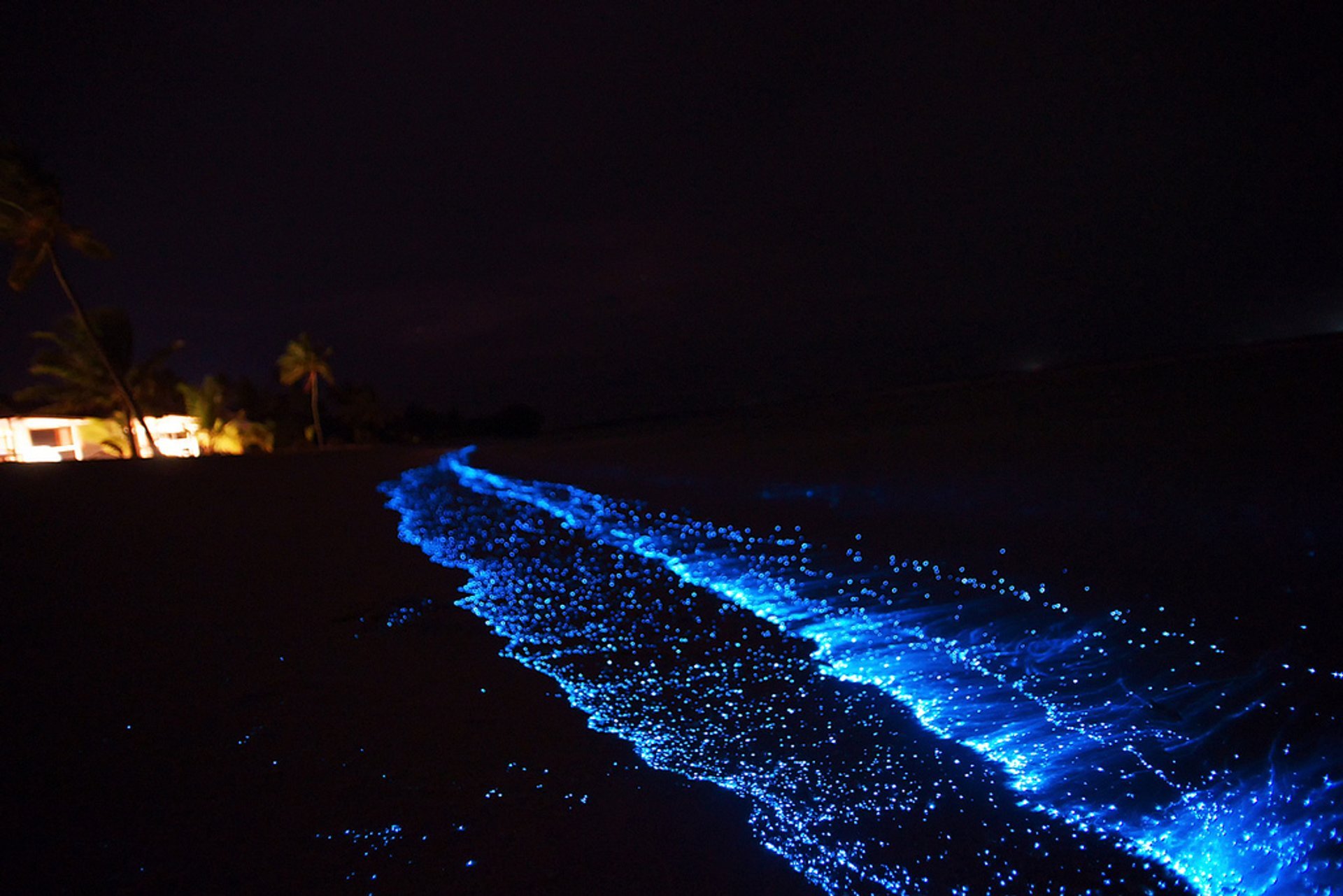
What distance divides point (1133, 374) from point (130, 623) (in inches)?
763

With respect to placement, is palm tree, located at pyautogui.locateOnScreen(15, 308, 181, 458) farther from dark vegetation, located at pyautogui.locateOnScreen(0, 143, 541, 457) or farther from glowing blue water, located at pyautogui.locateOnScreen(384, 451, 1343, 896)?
glowing blue water, located at pyautogui.locateOnScreen(384, 451, 1343, 896)

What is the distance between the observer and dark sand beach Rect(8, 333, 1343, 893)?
1.82 metres

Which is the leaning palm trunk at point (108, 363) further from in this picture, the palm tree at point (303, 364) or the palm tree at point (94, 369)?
the palm tree at point (303, 364)

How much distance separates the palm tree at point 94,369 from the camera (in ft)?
77.0

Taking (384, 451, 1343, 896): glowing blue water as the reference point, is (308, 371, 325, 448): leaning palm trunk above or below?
above

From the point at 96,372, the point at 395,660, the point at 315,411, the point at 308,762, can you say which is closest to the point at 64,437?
the point at 96,372

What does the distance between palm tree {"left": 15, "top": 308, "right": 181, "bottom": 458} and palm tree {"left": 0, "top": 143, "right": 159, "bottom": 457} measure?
202 centimetres

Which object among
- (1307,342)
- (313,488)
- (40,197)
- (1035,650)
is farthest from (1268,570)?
(40,197)

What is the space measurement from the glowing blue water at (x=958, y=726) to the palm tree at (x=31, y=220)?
2505 centimetres

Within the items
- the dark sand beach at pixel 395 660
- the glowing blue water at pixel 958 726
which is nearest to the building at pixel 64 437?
the dark sand beach at pixel 395 660

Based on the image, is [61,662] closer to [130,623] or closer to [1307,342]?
[130,623]

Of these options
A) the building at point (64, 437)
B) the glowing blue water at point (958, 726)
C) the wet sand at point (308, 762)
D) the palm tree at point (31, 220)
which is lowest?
the glowing blue water at point (958, 726)

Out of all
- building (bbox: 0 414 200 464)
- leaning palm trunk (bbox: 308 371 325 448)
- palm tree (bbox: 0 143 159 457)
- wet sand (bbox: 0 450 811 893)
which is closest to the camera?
wet sand (bbox: 0 450 811 893)

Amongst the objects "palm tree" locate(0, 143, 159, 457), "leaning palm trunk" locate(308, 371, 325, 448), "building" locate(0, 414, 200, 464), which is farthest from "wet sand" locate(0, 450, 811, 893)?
"leaning palm trunk" locate(308, 371, 325, 448)
